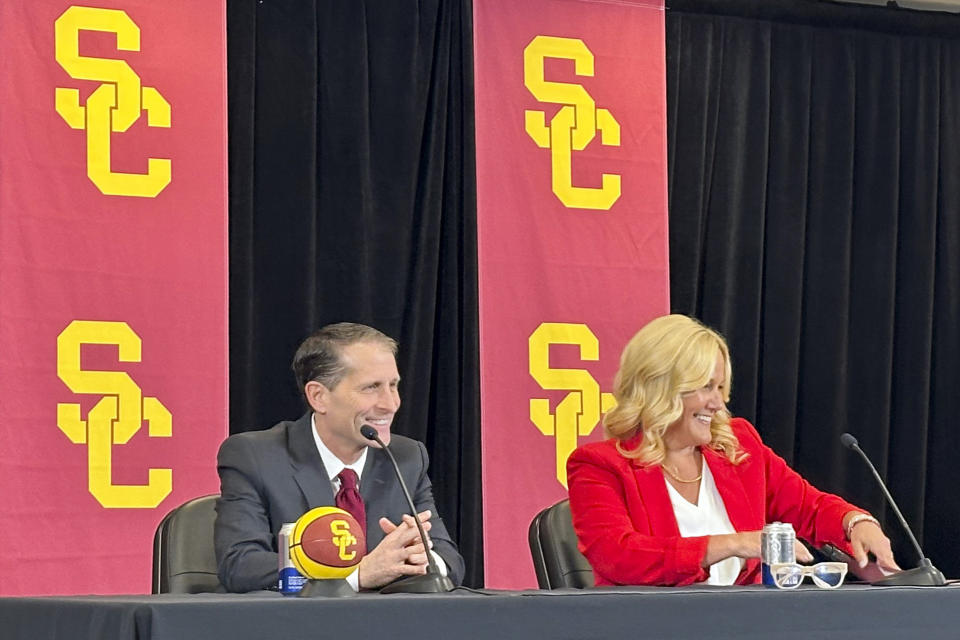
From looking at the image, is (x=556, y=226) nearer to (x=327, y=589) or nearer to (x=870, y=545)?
(x=870, y=545)

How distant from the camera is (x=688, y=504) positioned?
3.09m

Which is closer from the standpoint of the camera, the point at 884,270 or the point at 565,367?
the point at 565,367

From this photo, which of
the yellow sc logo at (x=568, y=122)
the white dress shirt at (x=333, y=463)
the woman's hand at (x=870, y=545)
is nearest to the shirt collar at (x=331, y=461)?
the white dress shirt at (x=333, y=463)

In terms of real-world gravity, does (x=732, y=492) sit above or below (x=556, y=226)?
below

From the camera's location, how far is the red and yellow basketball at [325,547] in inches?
83.7

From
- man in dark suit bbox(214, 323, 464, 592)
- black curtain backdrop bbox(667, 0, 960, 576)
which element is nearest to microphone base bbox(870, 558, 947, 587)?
man in dark suit bbox(214, 323, 464, 592)

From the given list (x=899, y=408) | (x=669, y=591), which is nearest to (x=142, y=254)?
(x=669, y=591)

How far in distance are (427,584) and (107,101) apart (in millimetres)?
2240

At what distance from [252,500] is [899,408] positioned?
10.2 ft

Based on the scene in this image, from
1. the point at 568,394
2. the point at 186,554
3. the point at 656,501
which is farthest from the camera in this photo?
the point at 568,394

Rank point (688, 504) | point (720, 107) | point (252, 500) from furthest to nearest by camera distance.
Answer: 1. point (720, 107)
2. point (688, 504)
3. point (252, 500)

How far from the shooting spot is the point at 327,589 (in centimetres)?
210

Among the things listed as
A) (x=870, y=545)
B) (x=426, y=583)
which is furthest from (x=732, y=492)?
(x=426, y=583)

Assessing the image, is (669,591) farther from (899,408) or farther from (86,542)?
(899,408)
